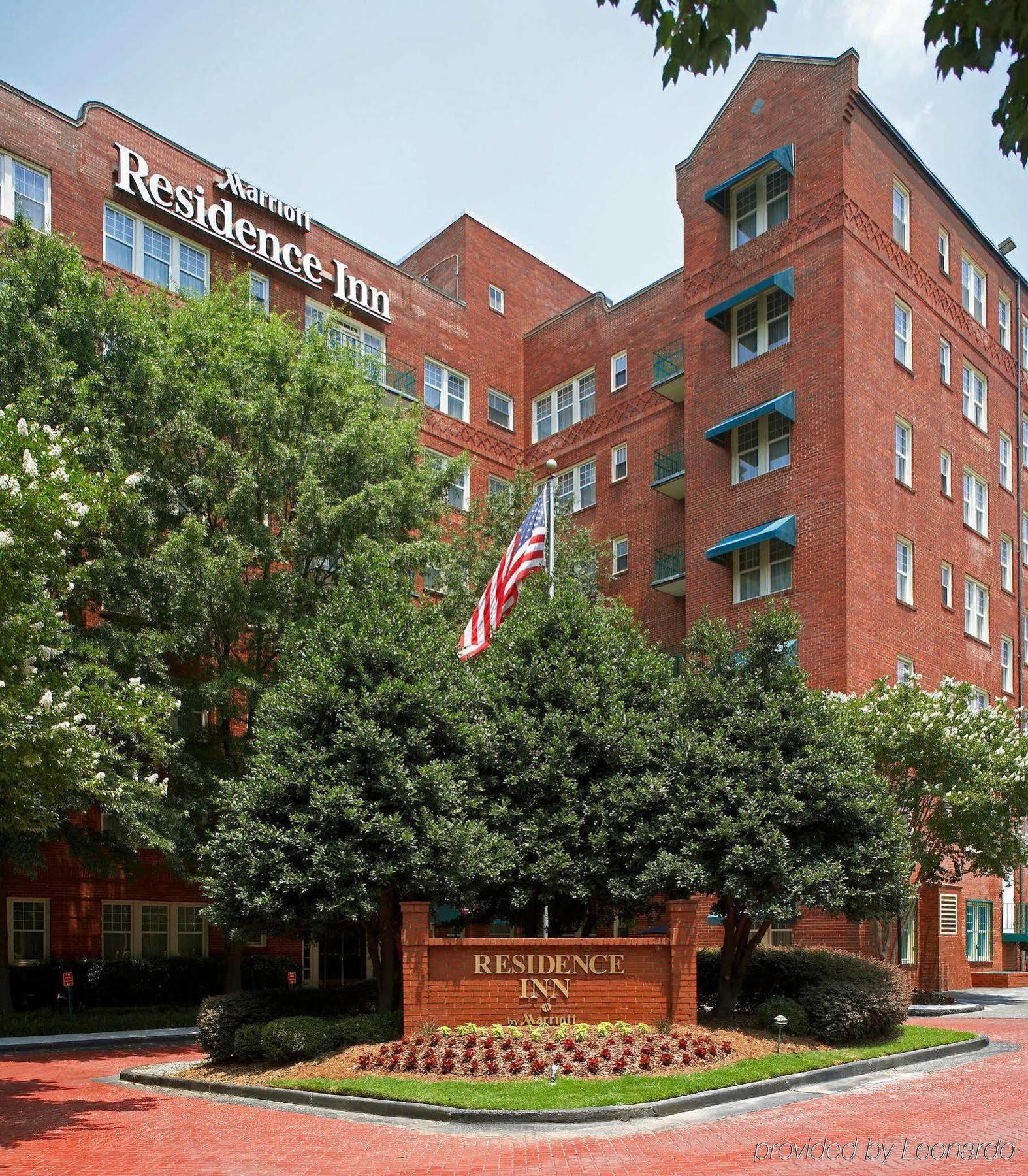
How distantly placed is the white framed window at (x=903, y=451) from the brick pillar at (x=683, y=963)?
20511mm

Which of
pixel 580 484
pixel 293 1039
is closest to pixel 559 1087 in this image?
pixel 293 1039

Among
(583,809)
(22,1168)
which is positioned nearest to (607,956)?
(583,809)

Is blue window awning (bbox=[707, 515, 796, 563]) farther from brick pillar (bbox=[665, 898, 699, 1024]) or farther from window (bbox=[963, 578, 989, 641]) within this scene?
brick pillar (bbox=[665, 898, 699, 1024])

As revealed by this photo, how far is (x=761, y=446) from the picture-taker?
115 ft

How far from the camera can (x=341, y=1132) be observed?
1293 cm

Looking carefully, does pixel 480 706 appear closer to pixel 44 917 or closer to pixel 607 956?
pixel 607 956

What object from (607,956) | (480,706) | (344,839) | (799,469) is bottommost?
(607,956)

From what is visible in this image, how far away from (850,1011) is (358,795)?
8057 mm

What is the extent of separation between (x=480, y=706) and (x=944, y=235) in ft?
89.0

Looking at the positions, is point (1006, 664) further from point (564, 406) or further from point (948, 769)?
point (564, 406)

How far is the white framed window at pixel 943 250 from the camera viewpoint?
1528 inches

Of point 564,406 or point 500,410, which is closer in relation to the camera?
point 564,406

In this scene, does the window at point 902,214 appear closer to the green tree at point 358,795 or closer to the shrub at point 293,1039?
the green tree at point 358,795

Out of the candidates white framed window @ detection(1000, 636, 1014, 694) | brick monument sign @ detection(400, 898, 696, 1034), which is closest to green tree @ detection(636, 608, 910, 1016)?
brick monument sign @ detection(400, 898, 696, 1034)
